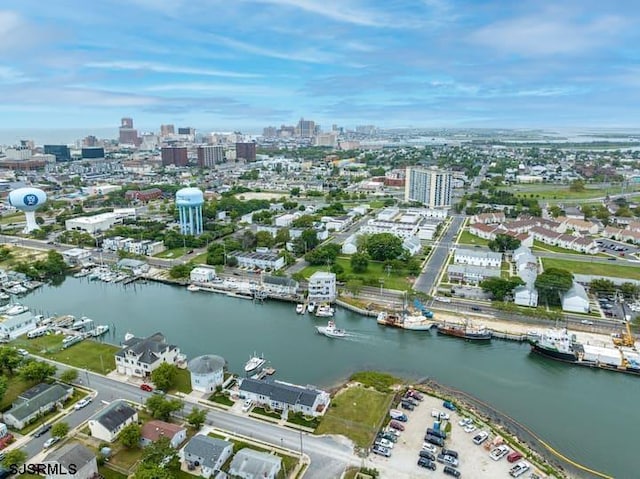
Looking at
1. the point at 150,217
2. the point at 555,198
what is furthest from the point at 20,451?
the point at 555,198

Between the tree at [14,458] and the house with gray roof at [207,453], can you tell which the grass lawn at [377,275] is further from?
the tree at [14,458]

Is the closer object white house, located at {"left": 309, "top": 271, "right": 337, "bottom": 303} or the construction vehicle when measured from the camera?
the construction vehicle

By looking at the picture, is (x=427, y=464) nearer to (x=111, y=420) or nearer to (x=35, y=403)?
(x=111, y=420)

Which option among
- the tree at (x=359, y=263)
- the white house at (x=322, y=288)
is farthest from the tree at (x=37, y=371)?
the tree at (x=359, y=263)

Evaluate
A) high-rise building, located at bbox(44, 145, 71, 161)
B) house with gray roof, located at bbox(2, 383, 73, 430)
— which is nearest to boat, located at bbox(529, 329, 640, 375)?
house with gray roof, located at bbox(2, 383, 73, 430)

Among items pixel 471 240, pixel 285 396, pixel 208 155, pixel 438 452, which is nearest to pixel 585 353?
pixel 438 452

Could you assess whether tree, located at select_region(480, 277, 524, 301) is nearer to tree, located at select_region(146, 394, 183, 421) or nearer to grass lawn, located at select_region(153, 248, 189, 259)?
tree, located at select_region(146, 394, 183, 421)

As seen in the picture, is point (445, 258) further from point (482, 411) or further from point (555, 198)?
point (555, 198)
